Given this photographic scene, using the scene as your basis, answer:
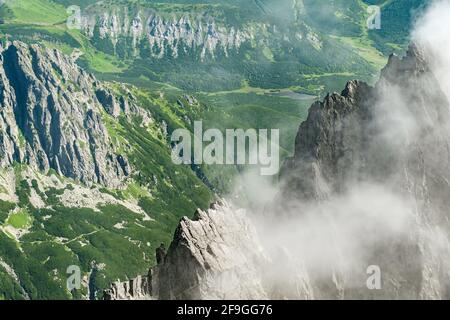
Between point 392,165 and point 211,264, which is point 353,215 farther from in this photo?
point 211,264

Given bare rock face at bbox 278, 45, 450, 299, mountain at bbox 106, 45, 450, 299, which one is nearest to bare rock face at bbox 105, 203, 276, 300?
mountain at bbox 106, 45, 450, 299

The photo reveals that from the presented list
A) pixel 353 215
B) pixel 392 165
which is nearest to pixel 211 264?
pixel 353 215

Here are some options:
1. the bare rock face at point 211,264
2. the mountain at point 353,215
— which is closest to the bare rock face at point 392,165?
the mountain at point 353,215

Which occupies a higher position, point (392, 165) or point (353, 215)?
point (392, 165)

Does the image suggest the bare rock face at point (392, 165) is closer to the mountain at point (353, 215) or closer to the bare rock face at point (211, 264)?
the mountain at point (353, 215)

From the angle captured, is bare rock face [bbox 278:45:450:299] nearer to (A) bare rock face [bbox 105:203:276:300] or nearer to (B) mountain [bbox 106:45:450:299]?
(B) mountain [bbox 106:45:450:299]
